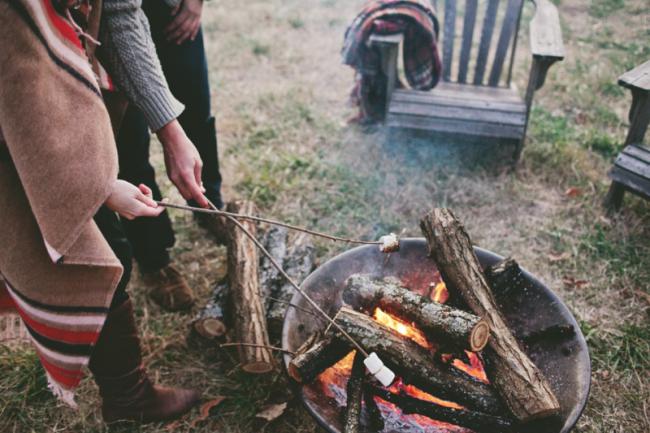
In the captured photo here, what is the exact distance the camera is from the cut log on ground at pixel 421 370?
175cm

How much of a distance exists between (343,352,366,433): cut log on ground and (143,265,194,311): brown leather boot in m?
1.45

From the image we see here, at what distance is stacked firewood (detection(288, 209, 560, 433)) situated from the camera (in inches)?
66.5

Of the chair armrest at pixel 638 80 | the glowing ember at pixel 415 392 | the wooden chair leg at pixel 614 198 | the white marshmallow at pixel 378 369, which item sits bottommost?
the glowing ember at pixel 415 392

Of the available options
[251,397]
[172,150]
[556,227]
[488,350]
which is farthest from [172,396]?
[556,227]

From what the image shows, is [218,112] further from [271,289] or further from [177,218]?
[271,289]

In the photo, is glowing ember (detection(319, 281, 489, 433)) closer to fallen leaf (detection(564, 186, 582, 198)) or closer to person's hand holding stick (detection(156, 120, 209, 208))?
person's hand holding stick (detection(156, 120, 209, 208))

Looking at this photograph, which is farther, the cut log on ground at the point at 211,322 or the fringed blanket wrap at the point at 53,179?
the cut log on ground at the point at 211,322

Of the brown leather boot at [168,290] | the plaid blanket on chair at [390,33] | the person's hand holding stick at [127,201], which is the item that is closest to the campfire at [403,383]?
the person's hand holding stick at [127,201]

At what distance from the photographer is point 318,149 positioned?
4250 mm

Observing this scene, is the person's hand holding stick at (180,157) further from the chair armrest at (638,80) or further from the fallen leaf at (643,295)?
the chair armrest at (638,80)

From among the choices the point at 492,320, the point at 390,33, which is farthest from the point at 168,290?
the point at 390,33

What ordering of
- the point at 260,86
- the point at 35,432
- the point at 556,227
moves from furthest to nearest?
the point at 260,86 → the point at 556,227 → the point at 35,432

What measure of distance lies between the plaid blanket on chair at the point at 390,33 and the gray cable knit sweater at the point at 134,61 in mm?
2530

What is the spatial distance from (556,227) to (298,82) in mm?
3076
